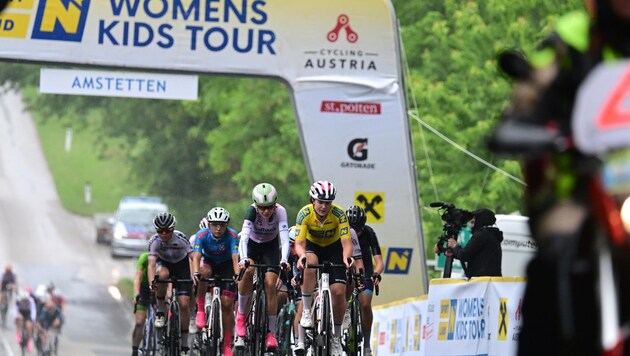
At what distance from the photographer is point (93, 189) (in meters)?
74.2

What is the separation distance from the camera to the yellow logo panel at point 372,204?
22.9 m

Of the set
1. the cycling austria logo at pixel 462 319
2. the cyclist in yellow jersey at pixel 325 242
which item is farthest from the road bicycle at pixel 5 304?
the cycling austria logo at pixel 462 319

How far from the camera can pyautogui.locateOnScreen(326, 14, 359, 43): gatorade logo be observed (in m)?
22.8

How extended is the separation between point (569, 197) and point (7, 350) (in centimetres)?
3893

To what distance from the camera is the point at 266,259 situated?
55.2 ft

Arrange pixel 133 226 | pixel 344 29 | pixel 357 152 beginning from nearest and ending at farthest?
pixel 344 29 < pixel 357 152 < pixel 133 226

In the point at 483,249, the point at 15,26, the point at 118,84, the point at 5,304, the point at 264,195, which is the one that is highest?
the point at 15,26

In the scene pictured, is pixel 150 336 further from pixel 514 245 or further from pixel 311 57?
pixel 514 245

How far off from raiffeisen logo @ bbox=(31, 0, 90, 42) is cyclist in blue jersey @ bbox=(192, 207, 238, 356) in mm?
4988

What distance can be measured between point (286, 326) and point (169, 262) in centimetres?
168

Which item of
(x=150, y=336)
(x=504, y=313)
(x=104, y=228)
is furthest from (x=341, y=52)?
(x=104, y=228)

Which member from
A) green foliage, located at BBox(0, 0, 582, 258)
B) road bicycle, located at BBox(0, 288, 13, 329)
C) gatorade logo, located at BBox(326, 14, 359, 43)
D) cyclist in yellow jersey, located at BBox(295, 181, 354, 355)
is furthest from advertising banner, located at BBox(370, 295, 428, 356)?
road bicycle, located at BBox(0, 288, 13, 329)

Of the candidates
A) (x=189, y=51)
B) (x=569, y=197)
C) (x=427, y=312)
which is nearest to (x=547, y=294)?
(x=569, y=197)

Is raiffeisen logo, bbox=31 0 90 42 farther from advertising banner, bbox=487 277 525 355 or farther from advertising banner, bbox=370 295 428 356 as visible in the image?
advertising banner, bbox=487 277 525 355
